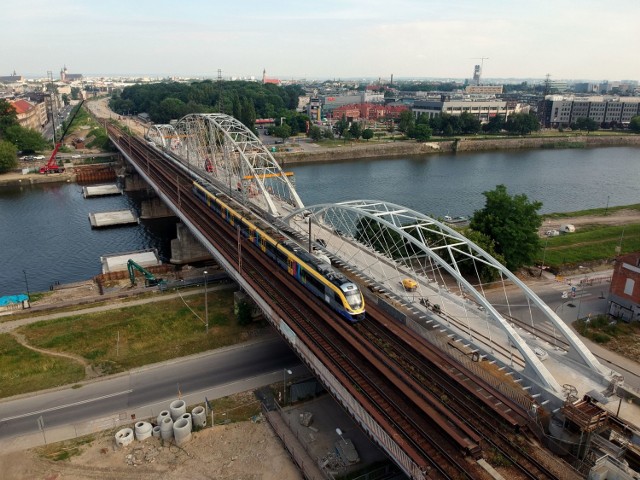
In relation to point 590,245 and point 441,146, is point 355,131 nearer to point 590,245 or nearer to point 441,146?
point 441,146

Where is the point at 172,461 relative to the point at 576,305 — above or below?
below

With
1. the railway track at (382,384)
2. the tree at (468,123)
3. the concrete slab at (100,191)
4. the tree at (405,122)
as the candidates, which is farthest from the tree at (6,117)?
the tree at (468,123)

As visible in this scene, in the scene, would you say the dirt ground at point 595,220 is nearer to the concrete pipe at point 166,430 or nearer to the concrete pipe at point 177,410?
the concrete pipe at point 177,410

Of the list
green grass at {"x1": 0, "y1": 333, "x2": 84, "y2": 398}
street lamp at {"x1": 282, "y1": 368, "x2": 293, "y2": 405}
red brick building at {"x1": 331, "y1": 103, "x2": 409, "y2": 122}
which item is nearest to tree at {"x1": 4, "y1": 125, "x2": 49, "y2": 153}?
green grass at {"x1": 0, "y1": 333, "x2": 84, "y2": 398}

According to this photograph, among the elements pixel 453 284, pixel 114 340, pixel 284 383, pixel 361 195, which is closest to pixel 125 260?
pixel 114 340

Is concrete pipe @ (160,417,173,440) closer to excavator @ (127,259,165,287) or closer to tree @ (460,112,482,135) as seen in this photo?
excavator @ (127,259,165,287)
